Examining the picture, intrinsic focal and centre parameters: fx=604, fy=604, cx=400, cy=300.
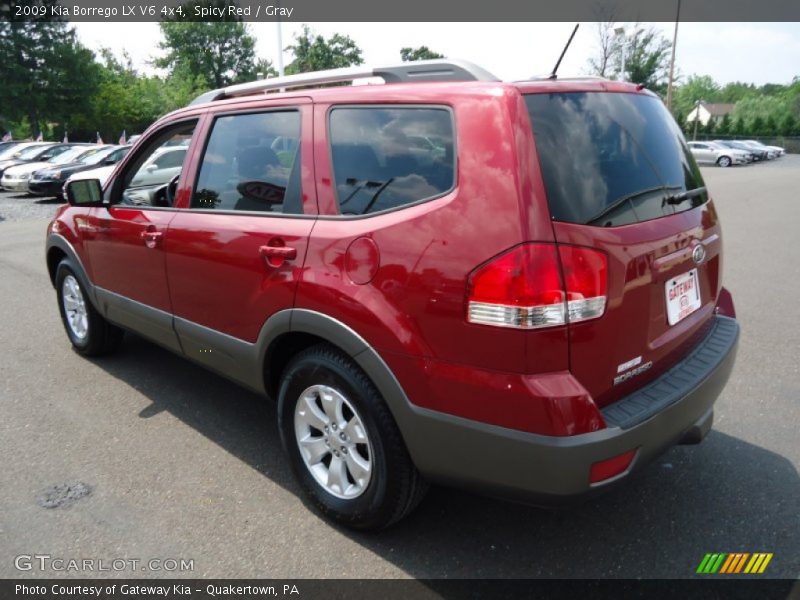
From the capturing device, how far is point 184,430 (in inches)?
140

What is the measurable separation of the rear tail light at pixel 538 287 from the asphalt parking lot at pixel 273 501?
1.12 metres

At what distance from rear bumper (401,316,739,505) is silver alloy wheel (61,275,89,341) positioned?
133 inches

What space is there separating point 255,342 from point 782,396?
129 inches

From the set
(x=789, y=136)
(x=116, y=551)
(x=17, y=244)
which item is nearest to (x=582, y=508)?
(x=116, y=551)

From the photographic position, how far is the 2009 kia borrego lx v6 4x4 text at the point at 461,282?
6.52ft

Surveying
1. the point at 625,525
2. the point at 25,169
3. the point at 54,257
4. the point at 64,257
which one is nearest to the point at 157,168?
the point at 64,257

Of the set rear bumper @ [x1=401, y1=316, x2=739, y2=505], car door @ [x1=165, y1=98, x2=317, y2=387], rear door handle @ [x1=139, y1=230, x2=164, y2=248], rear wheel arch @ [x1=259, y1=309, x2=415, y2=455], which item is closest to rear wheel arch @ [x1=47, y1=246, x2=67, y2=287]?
rear door handle @ [x1=139, y1=230, x2=164, y2=248]

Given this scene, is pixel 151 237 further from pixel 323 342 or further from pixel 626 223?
pixel 626 223

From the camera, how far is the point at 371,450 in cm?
243

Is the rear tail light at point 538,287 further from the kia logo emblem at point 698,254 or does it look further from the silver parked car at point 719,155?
the silver parked car at point 719,155

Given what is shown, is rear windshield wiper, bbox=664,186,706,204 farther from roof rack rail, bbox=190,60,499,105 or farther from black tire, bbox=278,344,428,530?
black tire, bbox=278,344,428,530

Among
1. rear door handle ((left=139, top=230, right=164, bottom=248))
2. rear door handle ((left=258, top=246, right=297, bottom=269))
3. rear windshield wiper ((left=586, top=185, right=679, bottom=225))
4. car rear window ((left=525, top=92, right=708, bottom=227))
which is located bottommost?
rear door handle ((left=139, top=230, right=164, bottom=248))

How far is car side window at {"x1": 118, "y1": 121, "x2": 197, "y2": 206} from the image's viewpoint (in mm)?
3682

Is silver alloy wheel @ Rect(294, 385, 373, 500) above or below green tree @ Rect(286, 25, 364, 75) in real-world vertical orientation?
below
